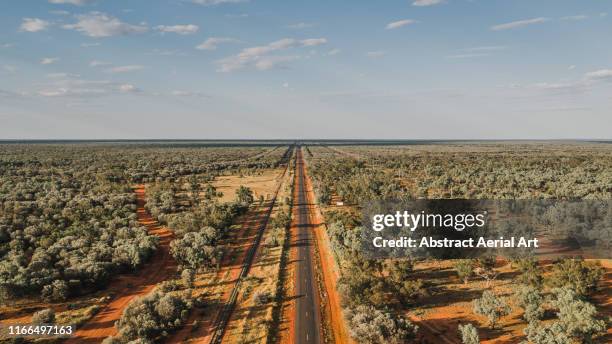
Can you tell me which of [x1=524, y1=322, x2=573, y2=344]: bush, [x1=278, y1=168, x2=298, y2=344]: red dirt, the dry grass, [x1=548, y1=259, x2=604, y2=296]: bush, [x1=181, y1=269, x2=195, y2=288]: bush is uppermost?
the dry grass

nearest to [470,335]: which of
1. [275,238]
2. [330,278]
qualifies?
[330,278]

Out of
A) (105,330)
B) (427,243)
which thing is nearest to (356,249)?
(427,243)

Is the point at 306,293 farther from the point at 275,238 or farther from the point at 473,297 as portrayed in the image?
the point at 473,297

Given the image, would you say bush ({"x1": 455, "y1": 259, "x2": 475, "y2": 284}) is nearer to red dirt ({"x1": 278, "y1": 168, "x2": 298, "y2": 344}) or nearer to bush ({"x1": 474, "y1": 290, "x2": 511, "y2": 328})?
bush ({"x1": 474, "y1": 290, "x2": 511, "y2": 328})

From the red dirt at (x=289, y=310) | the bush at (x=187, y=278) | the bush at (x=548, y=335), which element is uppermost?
the bush at (x=548, y=335)

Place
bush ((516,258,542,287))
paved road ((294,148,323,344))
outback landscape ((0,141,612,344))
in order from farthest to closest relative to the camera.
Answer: bush ((516,258,542,287)) < paved road ((294,148,323,344)) < outback landscape ((0,141,612,344))

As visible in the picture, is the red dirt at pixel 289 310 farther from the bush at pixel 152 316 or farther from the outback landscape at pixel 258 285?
the bush at pixel 152 316

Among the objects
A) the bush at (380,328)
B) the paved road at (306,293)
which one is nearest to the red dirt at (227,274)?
the paved road at (306,293)

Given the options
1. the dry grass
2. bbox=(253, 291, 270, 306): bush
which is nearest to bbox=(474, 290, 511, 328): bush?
bbox=(253, 291, 270, 306): bush
